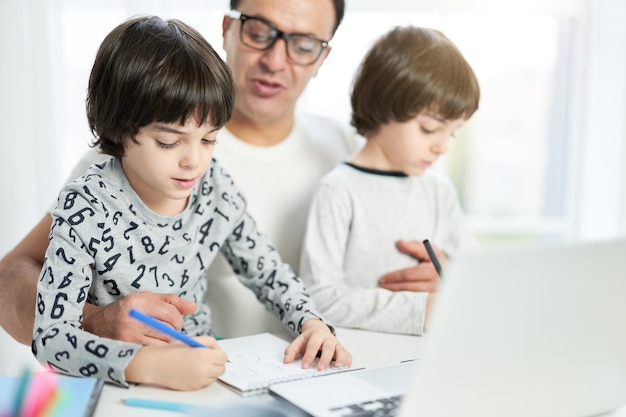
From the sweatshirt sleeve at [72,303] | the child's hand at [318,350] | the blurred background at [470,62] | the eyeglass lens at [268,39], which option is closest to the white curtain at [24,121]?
the blurred background at [470,62]

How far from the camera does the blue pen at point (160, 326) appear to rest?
84cm

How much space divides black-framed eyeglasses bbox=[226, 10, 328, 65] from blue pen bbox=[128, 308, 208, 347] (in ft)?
2.55

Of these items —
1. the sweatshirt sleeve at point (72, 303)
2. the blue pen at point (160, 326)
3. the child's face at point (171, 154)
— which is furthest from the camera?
the child's face at point (171, 154)

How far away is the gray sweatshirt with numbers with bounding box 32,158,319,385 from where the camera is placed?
97 centimetres

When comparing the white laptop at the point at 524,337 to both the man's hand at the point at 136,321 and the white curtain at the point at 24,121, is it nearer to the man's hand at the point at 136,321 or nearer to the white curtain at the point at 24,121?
the man's hand at the point at 136,321

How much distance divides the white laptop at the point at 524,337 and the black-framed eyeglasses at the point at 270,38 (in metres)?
0.89

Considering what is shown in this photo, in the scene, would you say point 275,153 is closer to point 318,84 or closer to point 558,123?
point 318,84

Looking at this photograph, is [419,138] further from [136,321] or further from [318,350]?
[136,321]

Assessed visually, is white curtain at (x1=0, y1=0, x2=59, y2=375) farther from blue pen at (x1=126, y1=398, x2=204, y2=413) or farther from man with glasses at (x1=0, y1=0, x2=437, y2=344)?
blue pen at (x1=126, y1=398, x2=204, y2=413)

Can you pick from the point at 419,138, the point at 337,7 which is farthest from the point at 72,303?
the point at 337,7

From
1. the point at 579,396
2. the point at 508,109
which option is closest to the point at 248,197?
the point at 579,396

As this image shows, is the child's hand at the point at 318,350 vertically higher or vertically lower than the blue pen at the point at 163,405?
higher

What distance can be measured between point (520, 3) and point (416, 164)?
123 cm

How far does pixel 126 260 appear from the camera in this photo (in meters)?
1.13
